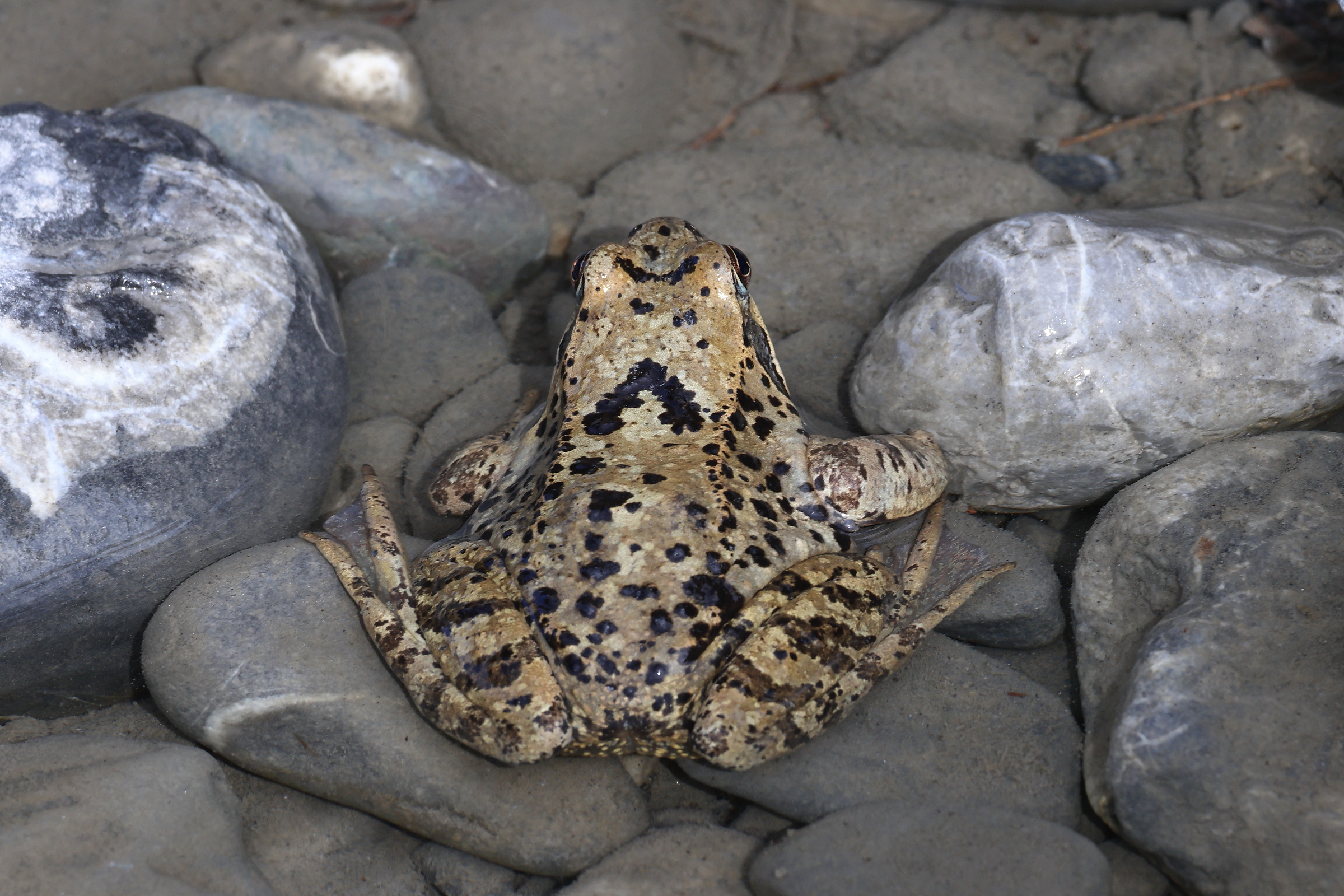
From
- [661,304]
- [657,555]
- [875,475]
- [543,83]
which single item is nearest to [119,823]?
[657,555]

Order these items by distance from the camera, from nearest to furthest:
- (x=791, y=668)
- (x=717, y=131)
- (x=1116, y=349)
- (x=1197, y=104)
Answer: (x=791, y=668) → (x=1116, y=349) → (x=1197, y=104) → (x=717, y=131)

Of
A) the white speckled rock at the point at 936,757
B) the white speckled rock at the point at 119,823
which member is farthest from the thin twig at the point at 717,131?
the white speckled rock at the point at 119,823

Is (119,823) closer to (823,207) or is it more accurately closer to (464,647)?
(464,647)

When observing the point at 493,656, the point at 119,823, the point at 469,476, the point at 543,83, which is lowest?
the point at 119,823

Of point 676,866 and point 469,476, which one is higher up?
point 469,476

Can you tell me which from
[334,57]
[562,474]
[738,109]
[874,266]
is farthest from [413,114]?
[562,474]

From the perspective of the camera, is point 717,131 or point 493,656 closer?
point 493,656

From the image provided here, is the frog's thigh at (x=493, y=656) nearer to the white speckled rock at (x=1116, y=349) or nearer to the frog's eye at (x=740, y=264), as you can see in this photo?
the frog's eye at (x=740, y=264)

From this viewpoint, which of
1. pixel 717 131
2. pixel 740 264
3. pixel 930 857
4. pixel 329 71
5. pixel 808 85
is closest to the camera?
pixel 930 857
